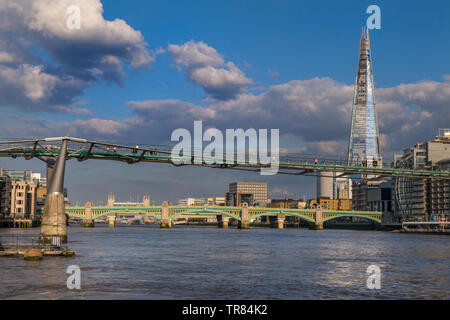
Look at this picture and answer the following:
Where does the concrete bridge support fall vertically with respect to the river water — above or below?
above

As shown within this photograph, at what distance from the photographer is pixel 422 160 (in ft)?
636

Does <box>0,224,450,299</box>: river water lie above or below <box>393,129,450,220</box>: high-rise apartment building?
below

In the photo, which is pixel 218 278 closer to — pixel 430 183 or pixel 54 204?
pixel 54 204

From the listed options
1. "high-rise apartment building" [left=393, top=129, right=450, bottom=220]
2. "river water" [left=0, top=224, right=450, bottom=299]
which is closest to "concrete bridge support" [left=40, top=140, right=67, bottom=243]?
"river water" [left=0, top=224, right=450, bottom=299]

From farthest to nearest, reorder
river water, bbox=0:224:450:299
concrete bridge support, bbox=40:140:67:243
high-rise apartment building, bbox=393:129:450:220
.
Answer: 1. high-rise apartment building, bbox=393:129:450:220
2. concrete bridge support, bbox=40:140:67:243
3. river water, bbox=0:224:450:299

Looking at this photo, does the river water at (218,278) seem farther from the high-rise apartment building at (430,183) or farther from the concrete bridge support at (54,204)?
the high-rise apartment building at (430,183)

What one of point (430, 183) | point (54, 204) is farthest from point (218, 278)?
point (430, 183)

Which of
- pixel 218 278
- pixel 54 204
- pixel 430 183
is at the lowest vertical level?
pixel 218 278

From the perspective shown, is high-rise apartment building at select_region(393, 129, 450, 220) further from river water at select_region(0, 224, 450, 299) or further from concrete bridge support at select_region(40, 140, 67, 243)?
concrete bridge support at select_region(40, 140, 67, 243)

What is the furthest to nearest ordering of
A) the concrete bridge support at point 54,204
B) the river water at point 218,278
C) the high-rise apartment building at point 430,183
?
the high-rise apartment building at point 430,183 < the concrete bridge support at point 54,204 < the river water at point 218,278

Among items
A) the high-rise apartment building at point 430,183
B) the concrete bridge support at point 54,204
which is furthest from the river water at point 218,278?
the high-rise apartment building at point 430,183

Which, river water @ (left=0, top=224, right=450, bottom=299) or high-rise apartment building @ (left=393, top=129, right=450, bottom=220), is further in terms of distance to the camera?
high-rise apartment building @ (left=393, top=129, right=450, bottom=220)

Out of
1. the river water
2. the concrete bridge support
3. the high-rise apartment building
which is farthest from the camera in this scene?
the high-rise apartment building
